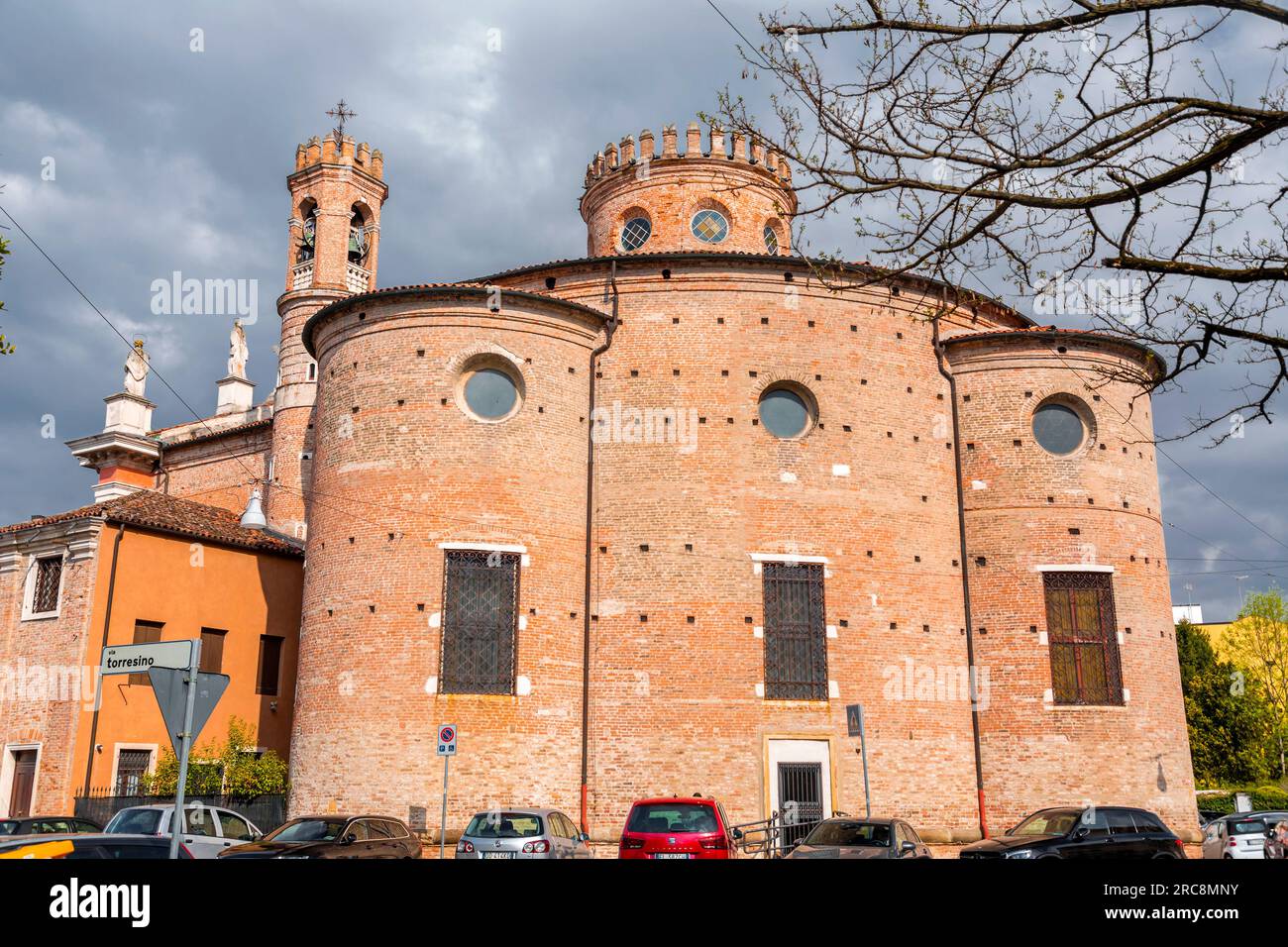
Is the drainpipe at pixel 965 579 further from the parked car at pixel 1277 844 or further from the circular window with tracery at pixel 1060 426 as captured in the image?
the parked car at pixel 1277 844

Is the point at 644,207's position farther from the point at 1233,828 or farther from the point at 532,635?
the point at 1233,828

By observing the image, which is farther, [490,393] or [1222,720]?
[1222,720]

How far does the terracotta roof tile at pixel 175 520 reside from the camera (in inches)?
954

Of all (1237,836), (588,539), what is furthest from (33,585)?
(1237,836)

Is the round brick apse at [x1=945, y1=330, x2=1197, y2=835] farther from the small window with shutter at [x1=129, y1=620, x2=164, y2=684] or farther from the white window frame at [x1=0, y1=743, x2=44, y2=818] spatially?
the white window frame at [x1=0, y1=743, x2=44, y2=818]

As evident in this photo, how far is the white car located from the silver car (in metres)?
11.9

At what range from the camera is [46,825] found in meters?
18.1

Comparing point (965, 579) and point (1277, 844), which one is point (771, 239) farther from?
point (1277, 844)

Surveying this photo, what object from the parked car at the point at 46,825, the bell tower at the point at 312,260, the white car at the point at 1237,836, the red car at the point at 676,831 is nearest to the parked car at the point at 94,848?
the red car at the point at 676,831

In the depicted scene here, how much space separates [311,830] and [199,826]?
257 cm

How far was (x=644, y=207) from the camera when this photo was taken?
95.9 feet

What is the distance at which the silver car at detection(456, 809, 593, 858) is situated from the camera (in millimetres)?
14570

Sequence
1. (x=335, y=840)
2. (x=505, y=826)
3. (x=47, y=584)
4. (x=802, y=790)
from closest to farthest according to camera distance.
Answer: (x=335, y=840) → (x=505, y=826) → (x=802, y=790) → (x=47, y=584)
